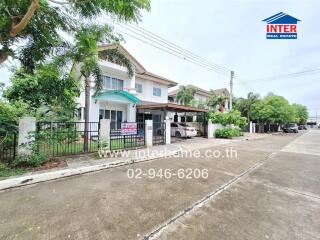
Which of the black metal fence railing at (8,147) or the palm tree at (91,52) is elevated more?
the palm tree at (91,52)

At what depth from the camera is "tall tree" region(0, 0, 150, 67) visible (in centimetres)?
561

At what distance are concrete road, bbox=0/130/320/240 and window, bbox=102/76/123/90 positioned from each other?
11.4 m

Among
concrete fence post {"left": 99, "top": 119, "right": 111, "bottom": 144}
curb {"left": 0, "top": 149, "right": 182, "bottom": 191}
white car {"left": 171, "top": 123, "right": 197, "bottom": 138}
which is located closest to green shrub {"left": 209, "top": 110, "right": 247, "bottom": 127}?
white car {"left": 171, "top": 123, "right": 197, "bottom": 138}

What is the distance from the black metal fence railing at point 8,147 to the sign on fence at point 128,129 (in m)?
4.82

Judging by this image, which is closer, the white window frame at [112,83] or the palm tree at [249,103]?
the white window frame at [112,83]

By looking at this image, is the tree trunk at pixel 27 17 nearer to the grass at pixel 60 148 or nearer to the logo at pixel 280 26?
the grass at pixel 60 148

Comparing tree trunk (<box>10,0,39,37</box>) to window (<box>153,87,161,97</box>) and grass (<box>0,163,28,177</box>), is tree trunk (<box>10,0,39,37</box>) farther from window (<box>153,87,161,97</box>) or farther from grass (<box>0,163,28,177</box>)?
window (<box>153,87,161,97</box>)

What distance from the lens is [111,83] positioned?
16.4m

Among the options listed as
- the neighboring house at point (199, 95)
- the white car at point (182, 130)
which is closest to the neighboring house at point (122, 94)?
the white car at point (182, 130)

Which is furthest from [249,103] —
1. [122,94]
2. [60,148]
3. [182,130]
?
[60,148]

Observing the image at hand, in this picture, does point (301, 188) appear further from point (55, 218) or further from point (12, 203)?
point (12, 203)

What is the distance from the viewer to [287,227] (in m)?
3.13

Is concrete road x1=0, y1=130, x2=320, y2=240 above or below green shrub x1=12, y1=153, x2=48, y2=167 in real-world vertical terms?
below

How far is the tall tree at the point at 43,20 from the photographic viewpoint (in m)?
5.61
